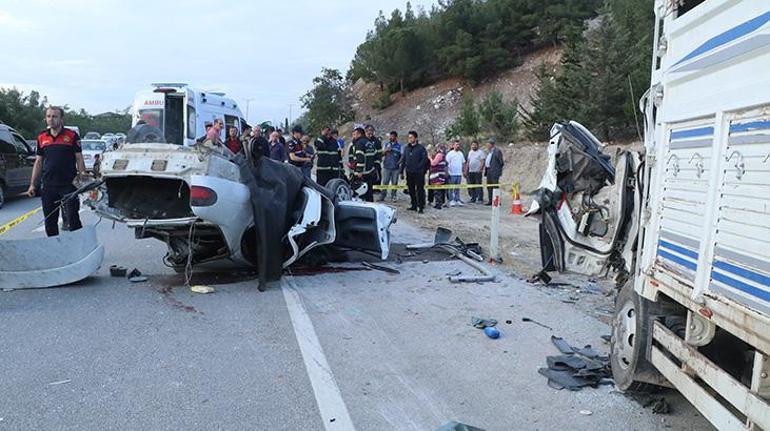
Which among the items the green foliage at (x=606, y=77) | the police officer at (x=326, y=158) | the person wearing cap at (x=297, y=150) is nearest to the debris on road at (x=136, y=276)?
the police officer at (x=326, y=158)

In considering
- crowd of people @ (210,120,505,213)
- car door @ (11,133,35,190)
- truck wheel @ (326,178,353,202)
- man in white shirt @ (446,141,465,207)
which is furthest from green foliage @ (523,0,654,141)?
car door @ (11,133,35,190)

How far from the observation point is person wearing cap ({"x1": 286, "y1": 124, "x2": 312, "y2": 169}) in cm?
1257

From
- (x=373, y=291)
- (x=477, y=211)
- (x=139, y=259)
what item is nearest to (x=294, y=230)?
(x=373, y=291)

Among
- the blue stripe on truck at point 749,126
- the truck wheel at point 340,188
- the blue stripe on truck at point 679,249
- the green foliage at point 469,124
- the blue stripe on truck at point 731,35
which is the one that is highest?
the green foliage at point 469,124

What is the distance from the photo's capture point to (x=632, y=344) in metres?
3.75

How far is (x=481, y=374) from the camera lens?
13.9 ft

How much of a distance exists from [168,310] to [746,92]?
16.2 feet

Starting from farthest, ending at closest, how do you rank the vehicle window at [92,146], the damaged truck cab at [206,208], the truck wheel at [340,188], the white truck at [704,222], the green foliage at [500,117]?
the green foliage at [500,117] < the vehicle window at [92,146] < the truck wheel at [340,188] < the damaged truck cab at [206,208] < the white truck at [704,222]

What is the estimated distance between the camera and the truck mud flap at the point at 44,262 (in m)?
6.33

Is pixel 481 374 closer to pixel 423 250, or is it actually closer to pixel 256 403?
pixel 256 403

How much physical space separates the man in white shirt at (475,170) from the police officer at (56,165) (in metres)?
11.3

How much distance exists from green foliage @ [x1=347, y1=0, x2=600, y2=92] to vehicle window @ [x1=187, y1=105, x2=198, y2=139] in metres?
32.0

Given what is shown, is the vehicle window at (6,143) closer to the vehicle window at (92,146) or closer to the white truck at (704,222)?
the vehicle window at (92,146)

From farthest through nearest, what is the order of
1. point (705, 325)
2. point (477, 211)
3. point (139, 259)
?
point (477, 211) < point (139, 259) < point (705, 325)
